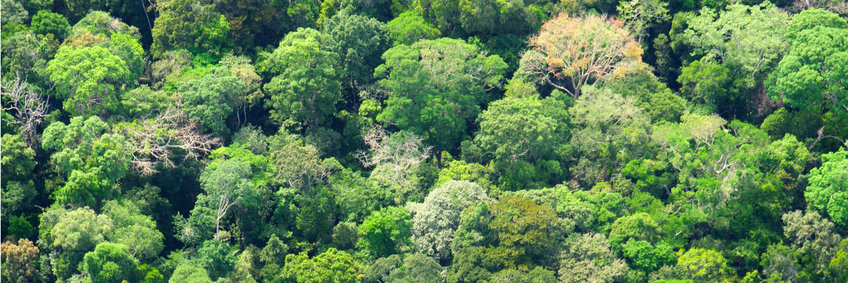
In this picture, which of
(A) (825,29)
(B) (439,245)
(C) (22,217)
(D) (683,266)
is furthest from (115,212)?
(A) (825,29)

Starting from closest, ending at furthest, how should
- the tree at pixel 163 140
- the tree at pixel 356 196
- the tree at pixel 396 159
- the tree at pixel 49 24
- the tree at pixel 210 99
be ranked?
the tree at pixel 163 140
the tree at pixel 356 196
the tree at pixel 396 159
the tree at pixel 210 99
the tree at pixel 49 24

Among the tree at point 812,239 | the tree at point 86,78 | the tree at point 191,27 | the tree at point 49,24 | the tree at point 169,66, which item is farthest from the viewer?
the tree at point 191,27

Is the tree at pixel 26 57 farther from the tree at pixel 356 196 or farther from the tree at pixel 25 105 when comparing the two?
the tree at pixel 356 196

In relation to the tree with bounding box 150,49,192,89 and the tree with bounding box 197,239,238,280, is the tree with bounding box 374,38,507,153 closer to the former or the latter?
the tree with bounding box 150,49,192,89

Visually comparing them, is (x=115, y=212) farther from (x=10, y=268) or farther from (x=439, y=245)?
(x=439, y=245)

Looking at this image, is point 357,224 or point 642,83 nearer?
point 357,224

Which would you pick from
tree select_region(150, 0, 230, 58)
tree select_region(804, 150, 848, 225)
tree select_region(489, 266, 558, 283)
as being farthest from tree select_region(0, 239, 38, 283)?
tree select_region(804, 150, 848, 225)

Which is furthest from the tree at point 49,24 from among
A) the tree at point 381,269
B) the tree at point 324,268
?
the tree at point 381,269
